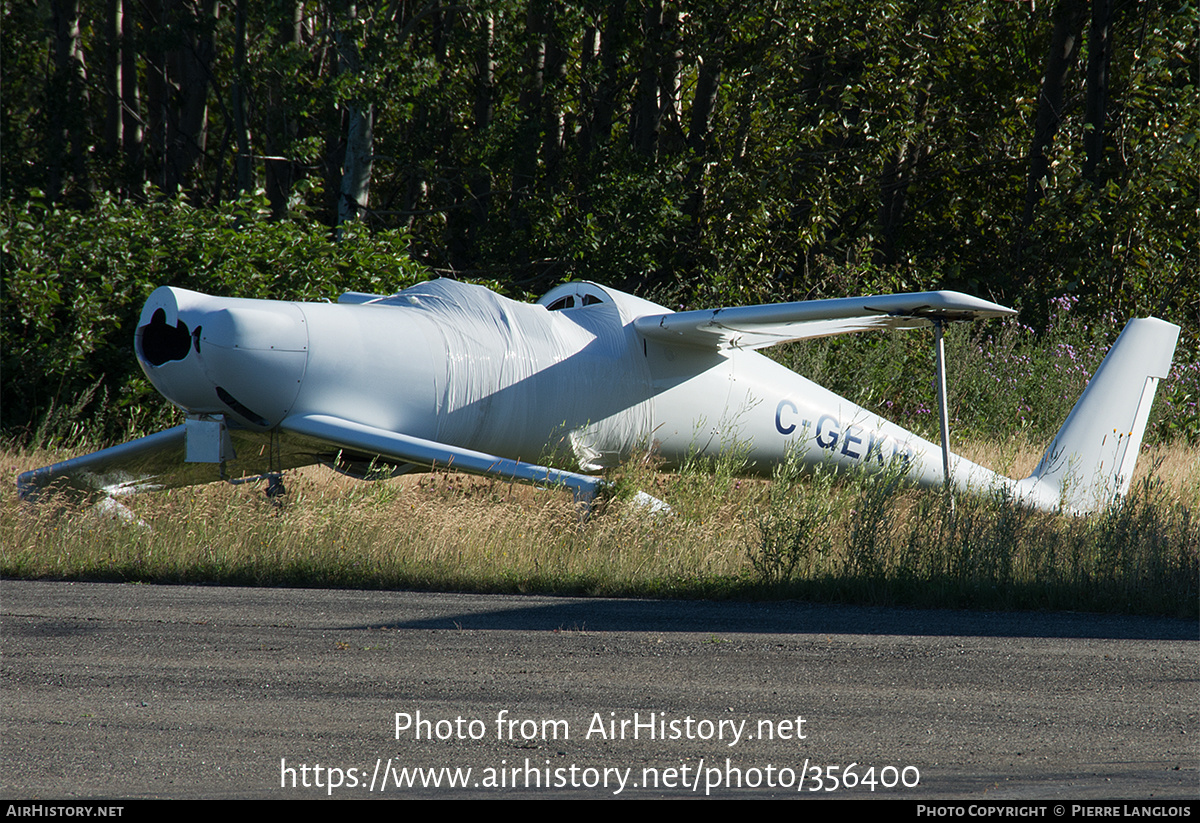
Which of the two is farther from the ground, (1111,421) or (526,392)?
(526,392)

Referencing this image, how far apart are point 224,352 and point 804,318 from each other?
4747 mm

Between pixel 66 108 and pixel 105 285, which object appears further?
pixel 66 108

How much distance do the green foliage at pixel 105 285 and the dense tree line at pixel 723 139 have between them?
245 cm

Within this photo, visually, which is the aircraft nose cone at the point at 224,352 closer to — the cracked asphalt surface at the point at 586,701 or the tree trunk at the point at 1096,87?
the cracked asphalt surface at the point at 586,701

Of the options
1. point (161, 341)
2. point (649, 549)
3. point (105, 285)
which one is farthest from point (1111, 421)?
point (105, 285)

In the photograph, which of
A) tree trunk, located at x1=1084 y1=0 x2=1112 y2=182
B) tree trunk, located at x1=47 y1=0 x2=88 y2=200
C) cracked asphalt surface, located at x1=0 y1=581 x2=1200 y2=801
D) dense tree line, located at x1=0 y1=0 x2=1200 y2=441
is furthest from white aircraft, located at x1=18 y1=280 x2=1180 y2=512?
tree trunk, located at x1=47 y1=0 x2=88 y2=200

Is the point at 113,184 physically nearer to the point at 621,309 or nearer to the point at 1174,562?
the point at 621,309

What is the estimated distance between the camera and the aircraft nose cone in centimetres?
757

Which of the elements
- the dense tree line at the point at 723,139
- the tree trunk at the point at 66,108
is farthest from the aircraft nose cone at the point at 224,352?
the tree trunk at the point at 66,108

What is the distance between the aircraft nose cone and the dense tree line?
Result: 27.2 feet

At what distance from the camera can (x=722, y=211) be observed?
1948cm

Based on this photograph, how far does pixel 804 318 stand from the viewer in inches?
360

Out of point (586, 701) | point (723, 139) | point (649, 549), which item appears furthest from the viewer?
point (723, 139)

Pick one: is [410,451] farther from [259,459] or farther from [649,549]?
[649,549]
